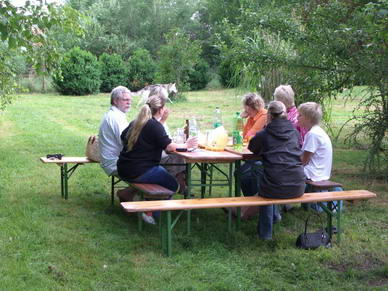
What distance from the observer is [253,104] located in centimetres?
565

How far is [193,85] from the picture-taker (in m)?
29.1

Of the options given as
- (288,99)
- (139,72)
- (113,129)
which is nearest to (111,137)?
(113,129)

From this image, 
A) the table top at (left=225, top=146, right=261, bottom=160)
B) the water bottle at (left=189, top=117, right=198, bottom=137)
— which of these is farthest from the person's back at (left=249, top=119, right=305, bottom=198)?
the water bottle at (left=189, top=117, right=198, bottom=137)

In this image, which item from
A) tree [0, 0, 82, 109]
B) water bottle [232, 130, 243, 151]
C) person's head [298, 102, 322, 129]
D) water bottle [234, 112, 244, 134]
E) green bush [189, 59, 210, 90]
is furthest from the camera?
green bush [189, 59, 210, 90]

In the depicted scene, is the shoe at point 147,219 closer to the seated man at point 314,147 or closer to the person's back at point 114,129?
the person's back at point 114,129

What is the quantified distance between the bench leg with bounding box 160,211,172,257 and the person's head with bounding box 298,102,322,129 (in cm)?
168

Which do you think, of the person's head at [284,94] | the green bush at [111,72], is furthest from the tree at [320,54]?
the green bush at [111,72]

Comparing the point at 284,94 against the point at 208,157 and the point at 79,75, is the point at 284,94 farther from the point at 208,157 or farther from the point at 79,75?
the point at 79,75

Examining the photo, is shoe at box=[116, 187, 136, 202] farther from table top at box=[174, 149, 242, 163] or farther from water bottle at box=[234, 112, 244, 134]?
water bottle at box=[234, 112, 244, 134]

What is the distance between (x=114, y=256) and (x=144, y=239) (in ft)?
1.56

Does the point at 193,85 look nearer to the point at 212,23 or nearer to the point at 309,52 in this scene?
the point at 212,23

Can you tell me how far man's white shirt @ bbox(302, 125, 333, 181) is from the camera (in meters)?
5.10

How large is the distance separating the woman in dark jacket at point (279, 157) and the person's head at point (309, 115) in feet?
2.16

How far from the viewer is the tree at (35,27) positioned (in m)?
4.38
